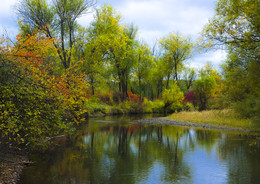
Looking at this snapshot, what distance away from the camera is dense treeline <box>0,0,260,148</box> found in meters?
8.39

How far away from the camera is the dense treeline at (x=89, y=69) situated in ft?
27.5

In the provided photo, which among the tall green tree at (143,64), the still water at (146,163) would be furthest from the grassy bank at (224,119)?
the tall green tree at (143,64)

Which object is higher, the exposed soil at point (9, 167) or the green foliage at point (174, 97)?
the green foliage at point (174, 97)

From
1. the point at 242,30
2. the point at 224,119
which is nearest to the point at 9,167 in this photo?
the point at 242,30

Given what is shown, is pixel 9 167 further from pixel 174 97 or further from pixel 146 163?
pixel 174 97

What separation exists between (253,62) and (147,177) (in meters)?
12.4

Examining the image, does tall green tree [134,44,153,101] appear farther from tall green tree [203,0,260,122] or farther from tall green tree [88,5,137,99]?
tall green tree [203,0,260,122]

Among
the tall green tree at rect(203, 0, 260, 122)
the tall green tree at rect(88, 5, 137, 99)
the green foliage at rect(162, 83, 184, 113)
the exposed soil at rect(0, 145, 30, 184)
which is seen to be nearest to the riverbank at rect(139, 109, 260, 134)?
the tall green tree at rect(203, 0, 260, 122)

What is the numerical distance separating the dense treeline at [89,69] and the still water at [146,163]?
55.8 inches

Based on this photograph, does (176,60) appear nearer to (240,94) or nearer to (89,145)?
(240,94)

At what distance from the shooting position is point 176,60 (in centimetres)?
5131

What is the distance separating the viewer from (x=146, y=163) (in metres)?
11.4

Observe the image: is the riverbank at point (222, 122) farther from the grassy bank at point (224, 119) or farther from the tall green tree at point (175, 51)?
the tall green tree at point (175, 51)

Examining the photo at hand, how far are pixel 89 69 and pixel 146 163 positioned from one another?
2010 cm
